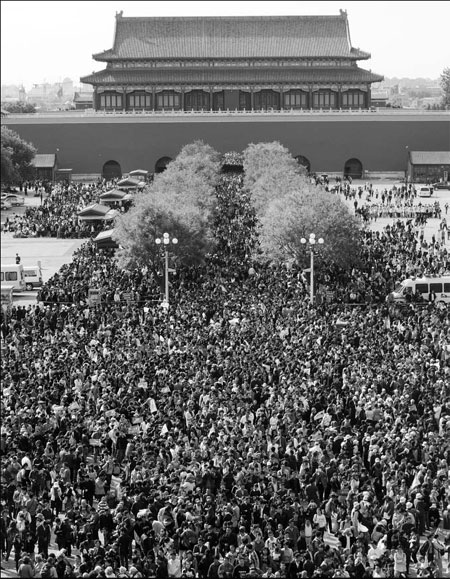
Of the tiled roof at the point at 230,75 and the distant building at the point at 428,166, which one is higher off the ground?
the tiled roof at the point at 230,75

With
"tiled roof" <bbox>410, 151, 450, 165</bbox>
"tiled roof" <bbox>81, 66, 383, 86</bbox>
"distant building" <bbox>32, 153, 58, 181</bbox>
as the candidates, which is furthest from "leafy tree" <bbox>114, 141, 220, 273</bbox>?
"tiled roof" <bbox>81, 66, 383, 86</bbox>

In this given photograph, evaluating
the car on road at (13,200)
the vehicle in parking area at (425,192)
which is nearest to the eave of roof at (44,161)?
the car on road at (13,200)

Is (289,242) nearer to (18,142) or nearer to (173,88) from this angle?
(18,142)

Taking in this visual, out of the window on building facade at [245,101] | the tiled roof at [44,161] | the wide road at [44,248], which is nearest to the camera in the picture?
the wide road at [44,248]

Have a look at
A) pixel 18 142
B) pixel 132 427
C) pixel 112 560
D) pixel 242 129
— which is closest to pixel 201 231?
pixel 132 427

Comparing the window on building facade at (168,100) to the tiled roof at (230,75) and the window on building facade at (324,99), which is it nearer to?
the tiled roof at (230,75)

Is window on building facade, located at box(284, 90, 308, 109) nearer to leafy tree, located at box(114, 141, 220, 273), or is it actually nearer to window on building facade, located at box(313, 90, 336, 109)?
window on building facade, located at box(313, 90, 336, 109)

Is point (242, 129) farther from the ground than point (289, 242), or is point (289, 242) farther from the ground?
point (242, 129)
